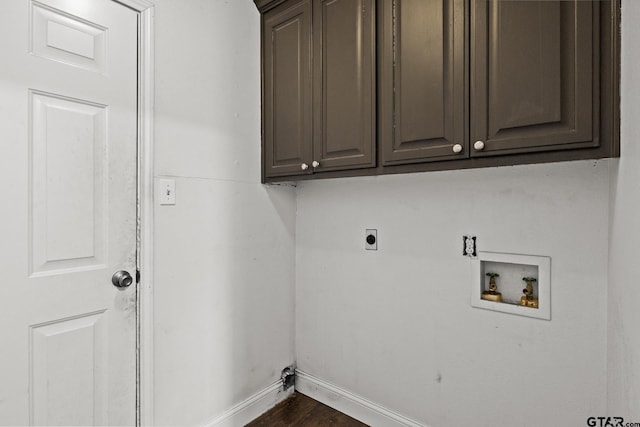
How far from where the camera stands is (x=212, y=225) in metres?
1.71

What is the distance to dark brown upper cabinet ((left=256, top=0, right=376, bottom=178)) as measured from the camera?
1.49 meters

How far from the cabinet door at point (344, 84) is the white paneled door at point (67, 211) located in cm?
84

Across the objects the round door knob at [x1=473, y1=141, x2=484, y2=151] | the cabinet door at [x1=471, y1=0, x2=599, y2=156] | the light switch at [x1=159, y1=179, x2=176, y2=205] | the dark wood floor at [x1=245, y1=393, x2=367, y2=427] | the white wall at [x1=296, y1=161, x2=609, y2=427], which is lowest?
the dark wood floor at [x1=245, y1=393, x2=367, y2=427]

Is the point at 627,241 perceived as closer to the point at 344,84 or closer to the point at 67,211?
the point at 344,84

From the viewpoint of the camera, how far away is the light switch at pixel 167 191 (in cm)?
150

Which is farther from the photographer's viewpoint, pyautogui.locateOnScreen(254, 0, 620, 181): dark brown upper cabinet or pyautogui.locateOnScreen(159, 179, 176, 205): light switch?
pyautogui.locateOnScreen(159, 179, 176, 205): light switch

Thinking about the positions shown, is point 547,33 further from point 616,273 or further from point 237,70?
point 237,70

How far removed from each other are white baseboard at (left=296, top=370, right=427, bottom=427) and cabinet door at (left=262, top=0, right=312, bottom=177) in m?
1.33

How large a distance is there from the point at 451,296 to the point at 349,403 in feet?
3.01

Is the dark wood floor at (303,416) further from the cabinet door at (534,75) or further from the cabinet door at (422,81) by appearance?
the cabinet door at (534,75)

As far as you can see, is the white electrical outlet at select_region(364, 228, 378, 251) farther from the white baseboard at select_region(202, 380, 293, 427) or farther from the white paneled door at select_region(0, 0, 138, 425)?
the white paneled door at select_region(0, 0, 138, 425)

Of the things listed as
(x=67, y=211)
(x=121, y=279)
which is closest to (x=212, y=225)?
(x=121, y=279)

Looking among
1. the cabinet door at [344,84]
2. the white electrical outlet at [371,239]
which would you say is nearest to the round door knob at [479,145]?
the cabinet door at [344,84]

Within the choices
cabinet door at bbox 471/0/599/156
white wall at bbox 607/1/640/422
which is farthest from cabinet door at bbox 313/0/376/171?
white wall at bbox 607/1/640/422
